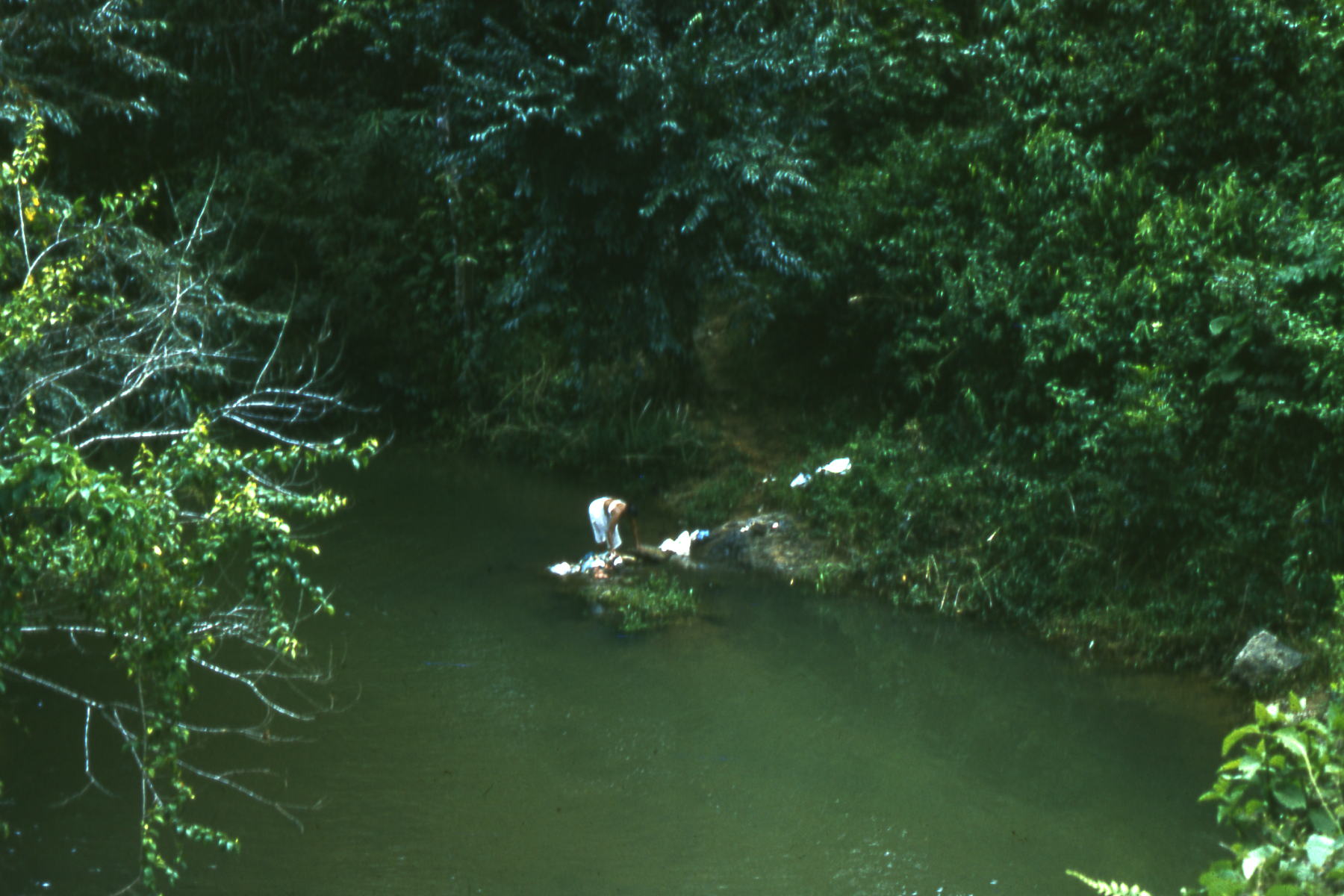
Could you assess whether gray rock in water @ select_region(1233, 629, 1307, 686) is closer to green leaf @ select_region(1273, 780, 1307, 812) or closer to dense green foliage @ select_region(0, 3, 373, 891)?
green leaf @ select_region(1273, 780, 1307, 812)

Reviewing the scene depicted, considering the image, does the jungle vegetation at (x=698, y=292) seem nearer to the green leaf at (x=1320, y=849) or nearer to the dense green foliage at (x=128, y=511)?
the dense green foliage at (x=128, y=511)

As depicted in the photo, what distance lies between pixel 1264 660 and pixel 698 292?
7.26 m

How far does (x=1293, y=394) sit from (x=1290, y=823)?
662cm

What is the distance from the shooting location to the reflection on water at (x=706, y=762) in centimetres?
703

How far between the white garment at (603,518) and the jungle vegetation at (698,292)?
79.0 inches

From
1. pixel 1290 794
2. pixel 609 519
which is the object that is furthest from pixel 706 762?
pixel 1290 794

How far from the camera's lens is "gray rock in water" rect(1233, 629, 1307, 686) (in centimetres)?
887

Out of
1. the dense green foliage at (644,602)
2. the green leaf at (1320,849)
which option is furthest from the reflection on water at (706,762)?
the green leaf at (1320,849)

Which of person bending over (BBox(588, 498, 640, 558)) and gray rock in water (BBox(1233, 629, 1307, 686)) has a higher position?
person bending over (BBox(588, 498, 640, 558))

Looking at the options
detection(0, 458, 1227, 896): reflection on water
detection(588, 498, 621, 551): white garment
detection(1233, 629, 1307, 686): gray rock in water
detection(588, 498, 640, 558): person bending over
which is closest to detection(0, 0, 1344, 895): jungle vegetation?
detection(1233, 629, 1307, 686): gray rock in water

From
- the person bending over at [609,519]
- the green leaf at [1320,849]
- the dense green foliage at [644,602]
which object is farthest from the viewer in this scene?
the person bending over at [609,519]

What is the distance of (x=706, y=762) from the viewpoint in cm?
835

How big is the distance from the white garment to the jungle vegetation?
201cm

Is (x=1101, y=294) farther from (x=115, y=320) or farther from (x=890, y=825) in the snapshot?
(x=115, y=320)
